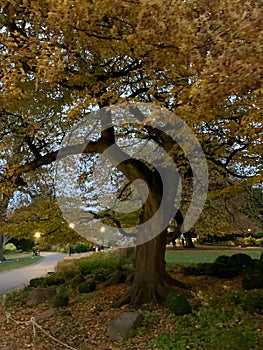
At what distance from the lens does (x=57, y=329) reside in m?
7.42

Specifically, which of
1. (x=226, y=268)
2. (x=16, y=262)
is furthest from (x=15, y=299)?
(x=16, y=262)

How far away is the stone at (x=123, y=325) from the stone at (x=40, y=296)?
4.07 m

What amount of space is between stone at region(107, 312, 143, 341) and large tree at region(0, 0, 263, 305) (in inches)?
54.1

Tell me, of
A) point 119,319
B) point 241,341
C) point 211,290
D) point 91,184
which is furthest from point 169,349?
point 91,184

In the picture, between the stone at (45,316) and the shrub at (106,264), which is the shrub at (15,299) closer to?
the stone at (45,316)

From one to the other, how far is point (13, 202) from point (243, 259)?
323 inches

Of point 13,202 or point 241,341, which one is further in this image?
point 13,202

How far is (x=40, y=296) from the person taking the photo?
35.0 feet

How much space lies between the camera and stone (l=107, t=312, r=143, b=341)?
673cm

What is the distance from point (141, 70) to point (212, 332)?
485cm

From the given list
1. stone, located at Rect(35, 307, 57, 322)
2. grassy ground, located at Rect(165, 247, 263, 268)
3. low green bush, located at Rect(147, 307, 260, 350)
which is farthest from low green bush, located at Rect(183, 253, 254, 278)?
stone, located at Rect(35, 307, 57, 322)

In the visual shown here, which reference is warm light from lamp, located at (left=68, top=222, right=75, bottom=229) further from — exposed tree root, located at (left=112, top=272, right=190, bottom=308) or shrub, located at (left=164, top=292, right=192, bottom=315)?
shrub, located at (left=164, top=292, right=192, bottom=315)

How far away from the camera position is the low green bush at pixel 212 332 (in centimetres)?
555

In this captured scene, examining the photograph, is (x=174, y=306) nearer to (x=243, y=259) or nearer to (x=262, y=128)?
(x=262, y=128)
